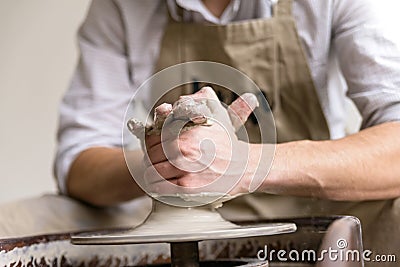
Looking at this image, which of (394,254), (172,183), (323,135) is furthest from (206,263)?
(323,135)

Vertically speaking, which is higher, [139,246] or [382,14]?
[382,14]

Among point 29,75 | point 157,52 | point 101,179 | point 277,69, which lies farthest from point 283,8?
point 29,75

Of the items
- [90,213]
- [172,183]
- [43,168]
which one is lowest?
[43,168]

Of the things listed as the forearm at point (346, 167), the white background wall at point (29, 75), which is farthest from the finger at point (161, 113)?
the white background wall at point (29, 75)

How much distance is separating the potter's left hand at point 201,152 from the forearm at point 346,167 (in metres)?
0.11

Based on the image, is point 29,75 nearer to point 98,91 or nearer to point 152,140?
point 98,91

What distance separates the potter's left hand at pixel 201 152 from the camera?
60 cm

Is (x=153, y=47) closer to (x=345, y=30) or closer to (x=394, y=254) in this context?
(x=345, y=30)

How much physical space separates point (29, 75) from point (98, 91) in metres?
0.69

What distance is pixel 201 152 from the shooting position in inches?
24.2

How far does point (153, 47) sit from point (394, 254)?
0.46 m

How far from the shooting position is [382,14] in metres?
0.85

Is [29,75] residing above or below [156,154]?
below

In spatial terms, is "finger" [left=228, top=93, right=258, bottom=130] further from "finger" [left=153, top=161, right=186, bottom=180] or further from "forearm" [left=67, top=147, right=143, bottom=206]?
"forearm" [left=67, top=147, right=143, bottom=206]
